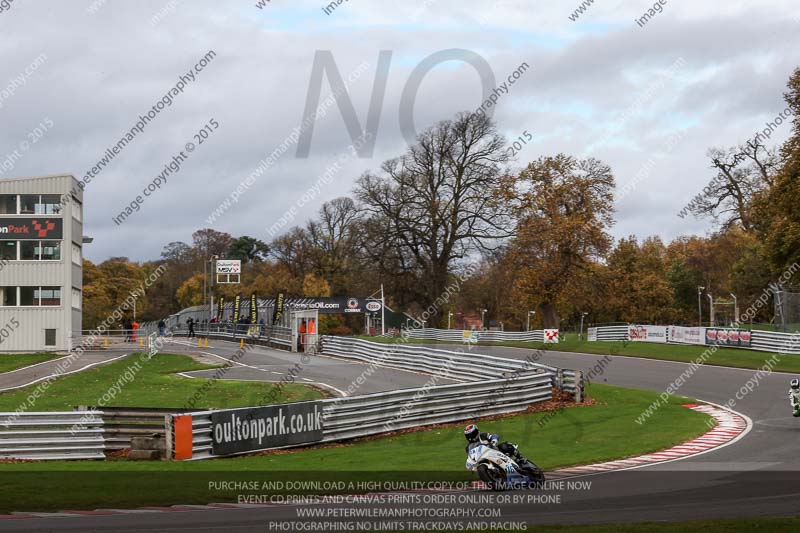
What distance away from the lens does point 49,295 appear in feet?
172

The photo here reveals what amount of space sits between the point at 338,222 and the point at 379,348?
202 feet

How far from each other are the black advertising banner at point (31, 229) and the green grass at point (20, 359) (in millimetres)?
7096

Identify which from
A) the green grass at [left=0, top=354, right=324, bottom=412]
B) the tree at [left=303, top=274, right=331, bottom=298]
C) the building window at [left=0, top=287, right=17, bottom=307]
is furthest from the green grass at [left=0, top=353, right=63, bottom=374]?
the tree at [left=303, top=274, right=331, bottom=298]

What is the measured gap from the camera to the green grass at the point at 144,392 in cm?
2750

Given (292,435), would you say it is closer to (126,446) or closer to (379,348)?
(126,446)

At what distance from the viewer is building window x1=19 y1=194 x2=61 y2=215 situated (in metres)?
52.9

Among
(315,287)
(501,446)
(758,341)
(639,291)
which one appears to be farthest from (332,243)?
(501,446)

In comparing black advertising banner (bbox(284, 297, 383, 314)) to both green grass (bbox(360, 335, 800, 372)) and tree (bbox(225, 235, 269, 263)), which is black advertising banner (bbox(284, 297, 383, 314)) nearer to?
green grass (bbox(360, 335, 800, 372))

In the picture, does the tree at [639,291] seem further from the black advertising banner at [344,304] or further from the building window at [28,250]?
the building window at [28,250]

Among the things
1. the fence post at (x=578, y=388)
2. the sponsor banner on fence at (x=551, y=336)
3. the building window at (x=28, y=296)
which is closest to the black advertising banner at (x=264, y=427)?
the fence post at (x=578, y=388)

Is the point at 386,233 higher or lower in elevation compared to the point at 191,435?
higher

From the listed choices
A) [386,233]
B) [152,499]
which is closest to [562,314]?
[386,233]

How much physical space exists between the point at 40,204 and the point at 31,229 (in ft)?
5.52

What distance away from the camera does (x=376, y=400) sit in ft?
77.0
